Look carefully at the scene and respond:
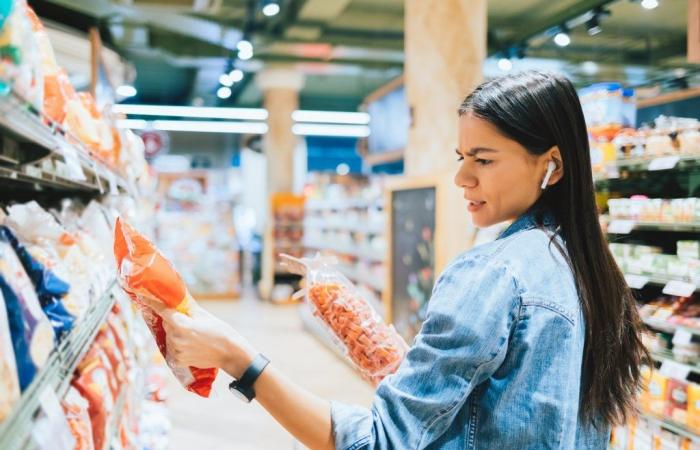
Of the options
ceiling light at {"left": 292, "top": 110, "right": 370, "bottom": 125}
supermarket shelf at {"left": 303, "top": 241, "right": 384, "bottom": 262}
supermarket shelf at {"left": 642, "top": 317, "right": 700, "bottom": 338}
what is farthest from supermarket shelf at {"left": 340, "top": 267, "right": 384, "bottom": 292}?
ceiling light at {"left": 292, "top": 110, "right": 370, "bottom": 125}

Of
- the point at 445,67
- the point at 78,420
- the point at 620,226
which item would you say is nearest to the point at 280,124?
the point at 445,67

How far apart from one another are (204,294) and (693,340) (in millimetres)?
9406

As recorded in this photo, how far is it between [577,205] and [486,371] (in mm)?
377

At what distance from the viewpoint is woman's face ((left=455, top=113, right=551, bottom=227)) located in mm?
1130

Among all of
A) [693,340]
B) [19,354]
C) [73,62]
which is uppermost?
[73,62]

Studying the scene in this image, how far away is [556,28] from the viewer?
26.8ft

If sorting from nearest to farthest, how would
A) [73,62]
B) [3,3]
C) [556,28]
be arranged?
[3,3] → [73,62] → [556,28]

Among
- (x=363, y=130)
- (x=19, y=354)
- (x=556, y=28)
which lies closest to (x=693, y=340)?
(x=19, y=354)

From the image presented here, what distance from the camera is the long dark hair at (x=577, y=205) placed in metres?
1.12

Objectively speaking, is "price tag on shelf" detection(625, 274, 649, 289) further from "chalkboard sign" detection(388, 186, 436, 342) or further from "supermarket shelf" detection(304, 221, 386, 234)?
"supermarket shelf" detection(304, 221, 386, 234)

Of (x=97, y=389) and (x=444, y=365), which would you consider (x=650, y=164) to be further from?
(x=97, y=389)

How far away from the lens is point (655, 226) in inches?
129

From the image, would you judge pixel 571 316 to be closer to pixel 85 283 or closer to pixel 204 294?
pixel 85 283

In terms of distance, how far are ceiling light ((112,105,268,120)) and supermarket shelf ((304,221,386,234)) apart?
6.92 m
